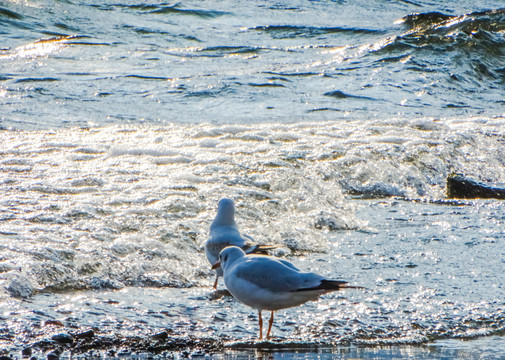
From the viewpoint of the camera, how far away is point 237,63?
46.9 feet

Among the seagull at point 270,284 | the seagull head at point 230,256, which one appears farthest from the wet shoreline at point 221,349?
the seagull head at point 230,256

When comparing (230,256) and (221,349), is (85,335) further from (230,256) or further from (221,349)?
(230,256)

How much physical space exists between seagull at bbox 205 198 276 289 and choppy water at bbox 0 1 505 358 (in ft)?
0.77

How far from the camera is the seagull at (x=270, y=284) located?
3.34 metres

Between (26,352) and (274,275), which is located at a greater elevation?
(274,275)

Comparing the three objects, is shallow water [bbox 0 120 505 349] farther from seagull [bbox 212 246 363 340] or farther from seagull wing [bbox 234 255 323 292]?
seagull wing [bbox 234 255 323 292]

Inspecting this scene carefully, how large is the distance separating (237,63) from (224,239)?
10344mm

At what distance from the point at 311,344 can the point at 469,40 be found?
14563 millimetres

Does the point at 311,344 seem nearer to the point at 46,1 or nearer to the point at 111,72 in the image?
the point at 111,72

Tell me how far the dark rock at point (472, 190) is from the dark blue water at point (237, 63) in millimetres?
3829

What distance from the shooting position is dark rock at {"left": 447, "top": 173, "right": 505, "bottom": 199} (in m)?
6.67

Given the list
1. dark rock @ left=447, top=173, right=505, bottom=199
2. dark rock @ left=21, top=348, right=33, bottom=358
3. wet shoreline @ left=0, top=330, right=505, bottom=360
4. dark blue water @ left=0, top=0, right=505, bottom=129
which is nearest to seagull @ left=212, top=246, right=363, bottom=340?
wet shoreline @ left=0, top=330, right=505, bottom=360

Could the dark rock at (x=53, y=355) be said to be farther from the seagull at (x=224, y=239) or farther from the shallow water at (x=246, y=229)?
the seagull at (x=224, y=239)

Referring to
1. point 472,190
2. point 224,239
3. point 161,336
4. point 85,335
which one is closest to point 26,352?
point 85,335
